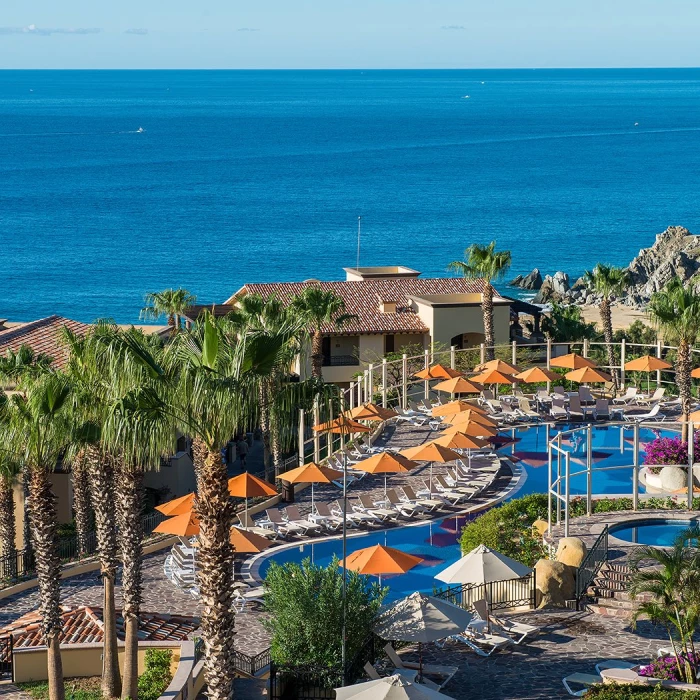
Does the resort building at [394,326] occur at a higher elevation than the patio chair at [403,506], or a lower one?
higher

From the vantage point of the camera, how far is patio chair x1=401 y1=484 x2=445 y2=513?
30.0 metres

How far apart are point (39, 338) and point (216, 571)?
82.8 ft

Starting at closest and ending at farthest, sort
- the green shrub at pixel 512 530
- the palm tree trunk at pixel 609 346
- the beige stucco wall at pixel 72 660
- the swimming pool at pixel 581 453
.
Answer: the beige stucco wall at pixel 72 660 → the green shrub at pixel 512 530 → the swimming pool at pixel 581 453 → the palm tree trunk at pixel 609 346

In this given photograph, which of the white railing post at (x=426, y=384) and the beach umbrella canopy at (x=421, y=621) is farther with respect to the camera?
the white railing post at (x=426, y=384)

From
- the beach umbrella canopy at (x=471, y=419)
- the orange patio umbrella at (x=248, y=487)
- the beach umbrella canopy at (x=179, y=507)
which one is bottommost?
the beach umbrella canopy at (x=179, y=507)

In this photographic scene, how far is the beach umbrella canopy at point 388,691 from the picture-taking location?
1695 centimetres

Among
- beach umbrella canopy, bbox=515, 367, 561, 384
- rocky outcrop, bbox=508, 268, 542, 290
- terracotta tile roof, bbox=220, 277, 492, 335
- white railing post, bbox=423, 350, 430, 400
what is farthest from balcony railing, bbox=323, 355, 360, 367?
rocky outcrop, bbox=508, 268, 542, 290

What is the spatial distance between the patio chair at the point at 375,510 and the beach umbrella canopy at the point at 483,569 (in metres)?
6.60

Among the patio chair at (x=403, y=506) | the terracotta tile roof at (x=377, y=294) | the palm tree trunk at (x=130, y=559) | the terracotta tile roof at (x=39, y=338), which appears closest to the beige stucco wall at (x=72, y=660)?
the palm tree trunk at (x=130, y=559)

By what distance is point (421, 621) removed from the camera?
19.7 m

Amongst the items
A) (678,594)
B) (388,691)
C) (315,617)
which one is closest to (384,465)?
(315,617)

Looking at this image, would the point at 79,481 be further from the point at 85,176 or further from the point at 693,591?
the point at 85,176

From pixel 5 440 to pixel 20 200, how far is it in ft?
433

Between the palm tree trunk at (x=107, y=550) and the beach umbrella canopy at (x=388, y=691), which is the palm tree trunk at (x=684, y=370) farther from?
the beach umbrella canopy at (x=388, y=691)
